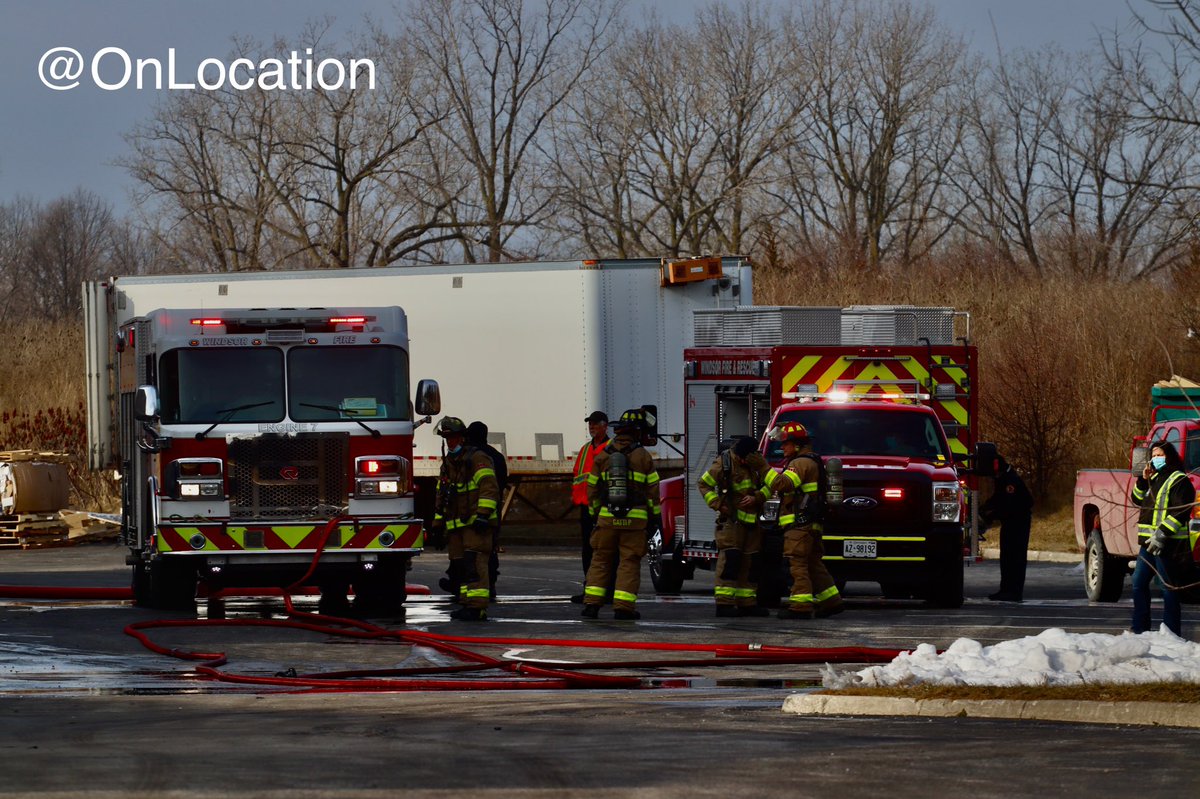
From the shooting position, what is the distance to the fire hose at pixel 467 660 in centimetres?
1184

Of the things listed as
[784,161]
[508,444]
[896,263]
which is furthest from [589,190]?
[508,444]

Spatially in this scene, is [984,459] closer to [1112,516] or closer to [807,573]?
[1112,516]

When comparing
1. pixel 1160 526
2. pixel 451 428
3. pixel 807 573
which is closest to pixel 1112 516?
pixel 807 573

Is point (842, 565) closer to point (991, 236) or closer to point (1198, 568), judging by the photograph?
A: point (1198, 568)

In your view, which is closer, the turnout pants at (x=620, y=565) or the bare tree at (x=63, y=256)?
the turnout pants at (x=620, y=565)

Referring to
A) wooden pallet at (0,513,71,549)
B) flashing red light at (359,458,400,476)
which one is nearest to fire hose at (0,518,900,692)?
flashing red light at (359,458,400,476)

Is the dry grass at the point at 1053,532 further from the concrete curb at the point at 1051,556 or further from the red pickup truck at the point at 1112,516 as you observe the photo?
the red pickup truck at the point at 1112,516

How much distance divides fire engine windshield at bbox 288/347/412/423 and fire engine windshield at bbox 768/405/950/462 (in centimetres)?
394

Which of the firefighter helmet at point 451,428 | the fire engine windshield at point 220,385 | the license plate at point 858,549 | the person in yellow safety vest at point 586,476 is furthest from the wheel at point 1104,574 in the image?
the fire engine windshield at point 220,385

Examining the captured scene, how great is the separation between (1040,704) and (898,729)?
104 cm

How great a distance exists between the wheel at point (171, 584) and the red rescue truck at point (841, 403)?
5148 mm

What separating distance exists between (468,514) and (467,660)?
3.29 m

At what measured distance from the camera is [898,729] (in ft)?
31.8

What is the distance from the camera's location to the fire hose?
1184 centimetres
